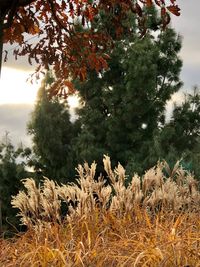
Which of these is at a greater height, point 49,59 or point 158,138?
point 158,138

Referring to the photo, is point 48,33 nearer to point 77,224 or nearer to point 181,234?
point 77,224

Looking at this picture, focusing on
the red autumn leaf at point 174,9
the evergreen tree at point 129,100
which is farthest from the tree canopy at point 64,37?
the evergreen tree at point 129,100

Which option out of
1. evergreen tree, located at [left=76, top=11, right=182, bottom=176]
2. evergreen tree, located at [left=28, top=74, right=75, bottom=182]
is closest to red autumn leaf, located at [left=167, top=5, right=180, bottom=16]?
evergreen tree, located at [left=76, top=11, right=182, bottom=176]

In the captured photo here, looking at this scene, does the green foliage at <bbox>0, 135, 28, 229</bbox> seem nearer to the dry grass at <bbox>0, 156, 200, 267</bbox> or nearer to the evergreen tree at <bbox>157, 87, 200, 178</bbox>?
the evergreen tree at <bbox>157, 87, 200, 178</bbox>

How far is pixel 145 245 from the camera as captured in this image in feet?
19.1

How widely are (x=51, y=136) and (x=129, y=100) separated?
3613mm

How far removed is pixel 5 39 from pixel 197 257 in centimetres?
642

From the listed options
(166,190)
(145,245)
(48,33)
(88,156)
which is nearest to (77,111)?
(88,156)

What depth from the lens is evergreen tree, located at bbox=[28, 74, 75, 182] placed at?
25109 millimetres

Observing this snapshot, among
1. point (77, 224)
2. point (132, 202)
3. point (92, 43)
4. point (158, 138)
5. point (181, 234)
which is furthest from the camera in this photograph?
point (158, 138)

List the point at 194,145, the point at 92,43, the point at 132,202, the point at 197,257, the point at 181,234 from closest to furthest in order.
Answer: the point at 197,257 < the point at 181,234 < the point at 132,202 < the point at 92,43 < the point at 194,145

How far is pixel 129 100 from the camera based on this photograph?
24.2 meters

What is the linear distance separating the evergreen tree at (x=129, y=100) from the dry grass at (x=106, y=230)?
1472 centimetres

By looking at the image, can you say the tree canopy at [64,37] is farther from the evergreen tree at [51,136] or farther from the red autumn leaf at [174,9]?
the evergreen tree at [51,136]
